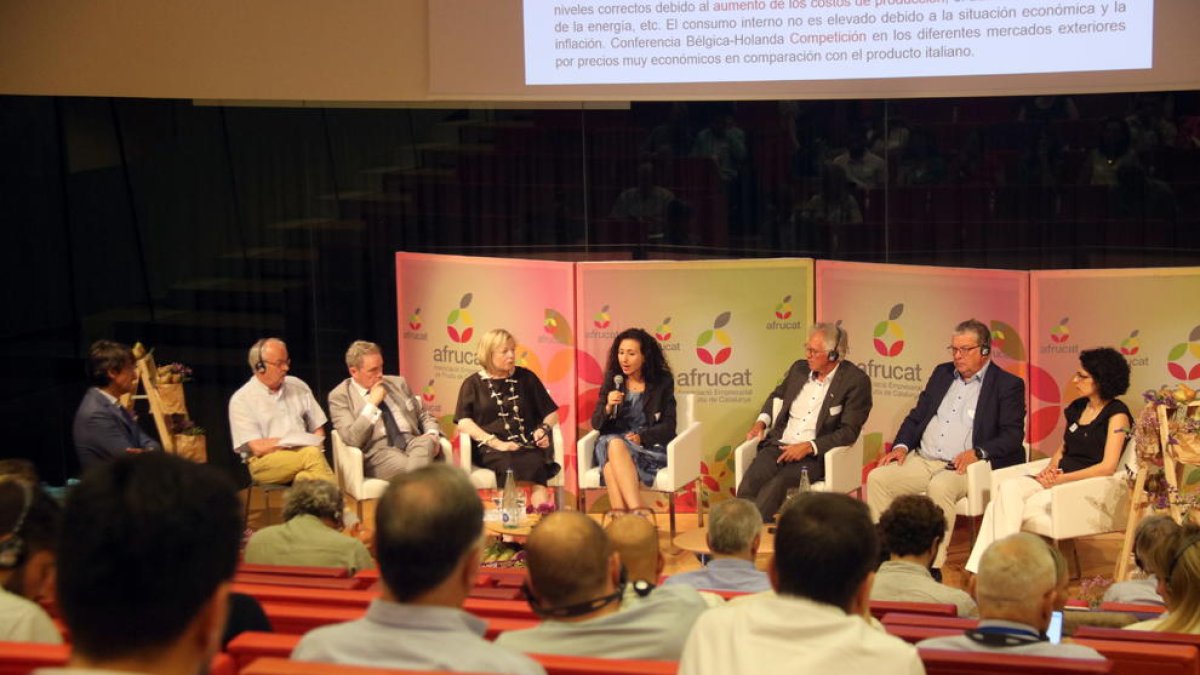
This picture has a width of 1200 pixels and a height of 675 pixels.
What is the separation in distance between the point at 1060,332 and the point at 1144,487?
1.22 metres

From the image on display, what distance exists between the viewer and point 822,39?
311 inches

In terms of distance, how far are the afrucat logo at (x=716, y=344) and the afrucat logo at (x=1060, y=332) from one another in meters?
1.74

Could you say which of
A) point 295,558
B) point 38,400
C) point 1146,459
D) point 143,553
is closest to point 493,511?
point 295,558

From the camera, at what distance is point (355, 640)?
95.0 inches

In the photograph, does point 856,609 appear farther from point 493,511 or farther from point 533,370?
point 533,370

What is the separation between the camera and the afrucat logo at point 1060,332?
25.2 ft

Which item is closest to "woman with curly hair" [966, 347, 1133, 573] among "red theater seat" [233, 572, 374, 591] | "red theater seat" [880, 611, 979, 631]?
"red theater seat" [880, 611, 979, 631]

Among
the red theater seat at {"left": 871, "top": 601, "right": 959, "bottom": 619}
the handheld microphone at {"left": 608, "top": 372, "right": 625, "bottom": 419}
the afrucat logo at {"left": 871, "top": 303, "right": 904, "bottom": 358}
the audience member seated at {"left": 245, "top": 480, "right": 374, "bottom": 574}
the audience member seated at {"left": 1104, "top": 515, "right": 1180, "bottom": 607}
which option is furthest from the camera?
the afrucat logo at {"left": 871, "top": 303, "right": 904, "bottom": 358}

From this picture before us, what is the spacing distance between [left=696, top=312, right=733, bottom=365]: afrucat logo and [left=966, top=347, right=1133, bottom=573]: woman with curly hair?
1820 millimetres

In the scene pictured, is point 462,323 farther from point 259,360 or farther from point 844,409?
point 844,409

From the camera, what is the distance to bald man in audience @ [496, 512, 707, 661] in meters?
2.96

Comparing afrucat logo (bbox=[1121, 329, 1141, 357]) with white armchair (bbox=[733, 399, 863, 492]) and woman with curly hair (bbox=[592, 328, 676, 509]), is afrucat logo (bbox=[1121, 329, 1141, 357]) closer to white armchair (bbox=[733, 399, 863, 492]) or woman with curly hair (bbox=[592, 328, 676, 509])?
white armchair (bbox=[733, 399, 863, 492])

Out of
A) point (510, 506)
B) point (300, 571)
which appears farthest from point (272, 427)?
point (300, 571)

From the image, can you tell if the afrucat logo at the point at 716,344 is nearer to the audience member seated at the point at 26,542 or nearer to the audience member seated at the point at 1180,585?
the audience member seated at the point at 1180,585
